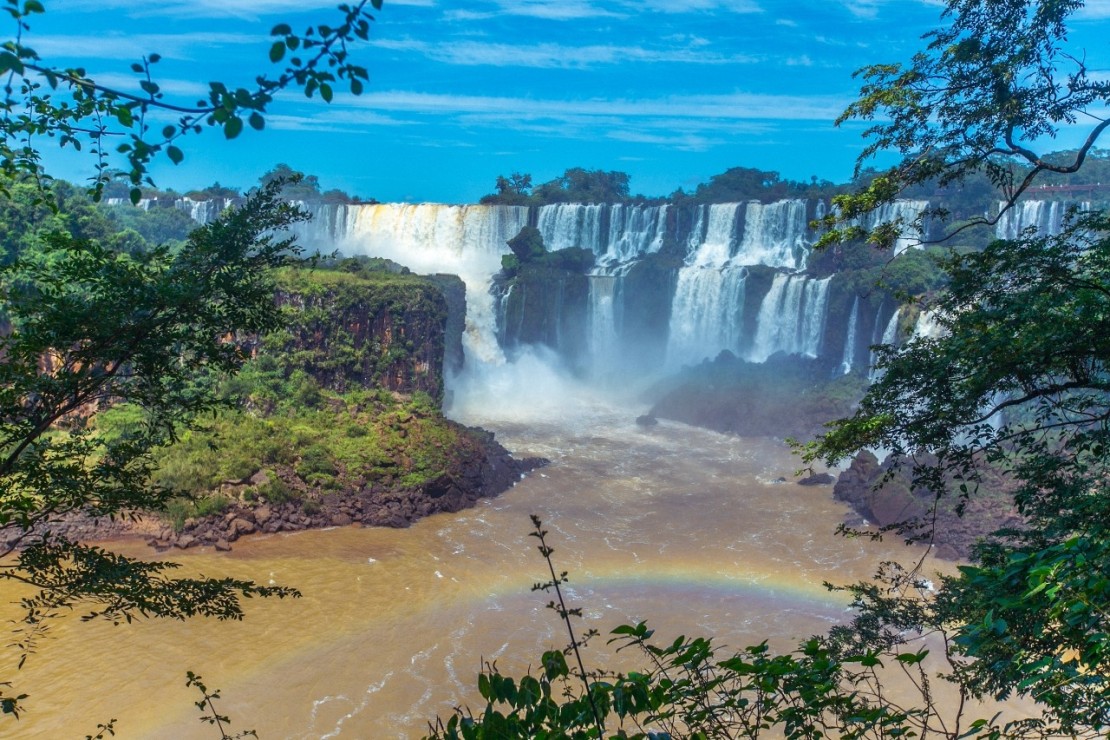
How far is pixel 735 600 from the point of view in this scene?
15.8 m

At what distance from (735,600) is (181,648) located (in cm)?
999

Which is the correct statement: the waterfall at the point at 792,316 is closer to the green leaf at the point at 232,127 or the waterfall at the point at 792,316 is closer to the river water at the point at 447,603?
the river water at the point at 447,603

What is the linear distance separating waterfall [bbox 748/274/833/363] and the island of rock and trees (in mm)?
113

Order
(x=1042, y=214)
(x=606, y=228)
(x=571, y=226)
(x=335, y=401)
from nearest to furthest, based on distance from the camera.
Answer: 1. (x=335, y=401)
2. (x=1042, y=214)
3. (x=606, y=228)
4. (x=571, y=226)

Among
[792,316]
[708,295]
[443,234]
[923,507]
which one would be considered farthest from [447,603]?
[443,234]

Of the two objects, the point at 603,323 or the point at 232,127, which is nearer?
the point at 232,127

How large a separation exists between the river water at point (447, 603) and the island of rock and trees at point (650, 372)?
37.8 inches

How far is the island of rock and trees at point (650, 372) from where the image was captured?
334 cm

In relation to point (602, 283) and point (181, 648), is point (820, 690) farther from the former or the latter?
point (602, 283)

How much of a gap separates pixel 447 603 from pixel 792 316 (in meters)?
→ 23.1

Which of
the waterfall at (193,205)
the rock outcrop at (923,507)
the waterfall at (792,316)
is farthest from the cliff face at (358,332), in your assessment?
the waterfall at (193,205)

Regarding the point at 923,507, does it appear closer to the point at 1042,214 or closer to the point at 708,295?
the point at 1042,214

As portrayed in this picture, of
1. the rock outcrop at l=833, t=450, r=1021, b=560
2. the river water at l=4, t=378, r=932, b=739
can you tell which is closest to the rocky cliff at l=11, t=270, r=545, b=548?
the river water at l=4, t=378, r=932, b=739

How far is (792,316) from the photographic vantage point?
1334 inches
